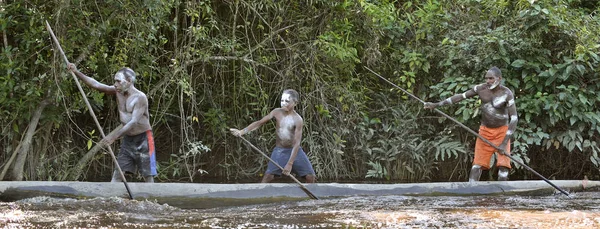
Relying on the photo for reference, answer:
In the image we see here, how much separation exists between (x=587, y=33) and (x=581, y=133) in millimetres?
1227

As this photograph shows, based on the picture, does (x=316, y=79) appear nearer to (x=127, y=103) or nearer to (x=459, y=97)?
(x=459, y=97)

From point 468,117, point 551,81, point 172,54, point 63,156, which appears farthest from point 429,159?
point 63,156

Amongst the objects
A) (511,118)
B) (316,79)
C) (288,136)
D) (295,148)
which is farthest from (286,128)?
(511,118)

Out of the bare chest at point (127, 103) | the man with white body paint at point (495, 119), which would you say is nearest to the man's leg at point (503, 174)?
the man with white body paint at point (495, 119)

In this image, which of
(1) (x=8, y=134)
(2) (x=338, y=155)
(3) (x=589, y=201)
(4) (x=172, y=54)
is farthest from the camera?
(2) (x=338, y=155)

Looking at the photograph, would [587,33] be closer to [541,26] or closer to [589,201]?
[541,26]

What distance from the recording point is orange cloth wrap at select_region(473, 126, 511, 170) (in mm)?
8547

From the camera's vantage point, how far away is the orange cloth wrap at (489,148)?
8547 mm

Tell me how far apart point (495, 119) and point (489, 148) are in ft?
1.01

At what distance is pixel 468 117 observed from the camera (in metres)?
9.88

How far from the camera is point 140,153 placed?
300 inches

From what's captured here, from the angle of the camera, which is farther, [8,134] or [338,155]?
[338,155]

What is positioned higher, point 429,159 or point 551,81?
point 551,81

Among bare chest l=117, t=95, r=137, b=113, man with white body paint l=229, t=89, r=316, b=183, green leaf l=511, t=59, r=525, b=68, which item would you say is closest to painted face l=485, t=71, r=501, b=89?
green leaf l=511, t=59, r=525, b=68
